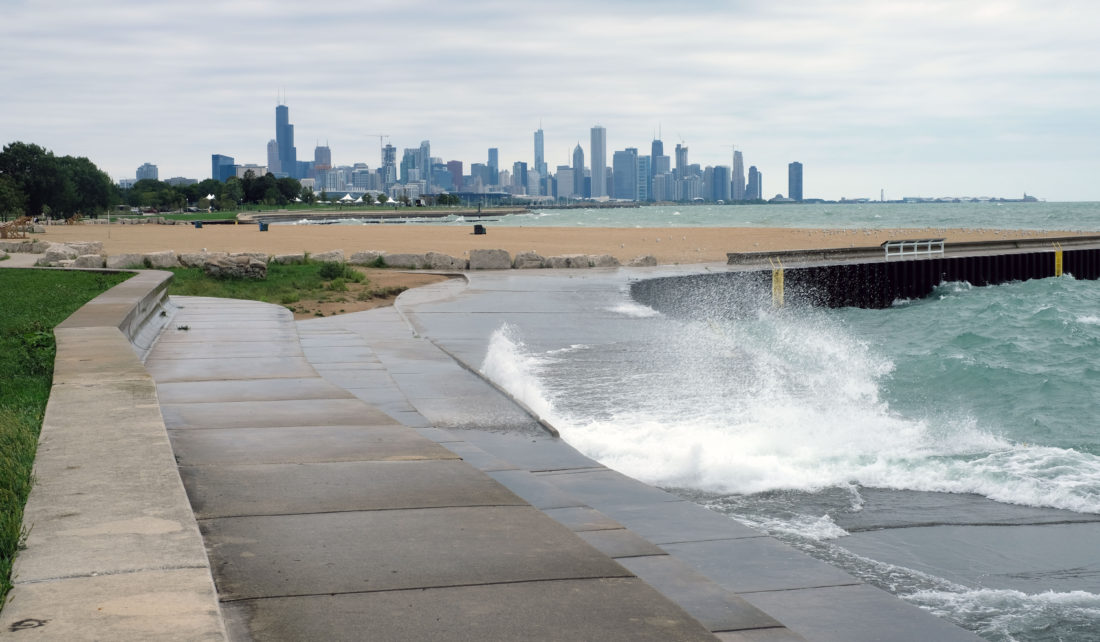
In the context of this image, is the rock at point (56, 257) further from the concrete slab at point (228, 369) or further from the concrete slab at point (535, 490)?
the concrete slab at point (535, 490)

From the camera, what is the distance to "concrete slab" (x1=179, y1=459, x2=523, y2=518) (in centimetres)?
600

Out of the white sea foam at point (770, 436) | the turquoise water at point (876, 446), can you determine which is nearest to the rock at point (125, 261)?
the turquoise water at point (876, 446)

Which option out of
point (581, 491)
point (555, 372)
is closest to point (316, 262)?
point (555, 372)

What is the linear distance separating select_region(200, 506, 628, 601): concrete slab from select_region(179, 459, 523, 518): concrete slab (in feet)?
0.60

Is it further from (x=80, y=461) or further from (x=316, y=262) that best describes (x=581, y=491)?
(x=316, y=262)

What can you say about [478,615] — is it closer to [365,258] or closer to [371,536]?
[371,536]

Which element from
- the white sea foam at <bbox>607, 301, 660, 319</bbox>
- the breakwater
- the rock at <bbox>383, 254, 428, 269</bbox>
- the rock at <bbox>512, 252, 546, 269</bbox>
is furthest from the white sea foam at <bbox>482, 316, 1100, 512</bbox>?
the rock at <bbox>512, 252, 546, 269</bbox>

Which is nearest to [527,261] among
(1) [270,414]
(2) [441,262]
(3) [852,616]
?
(2) [441,262]

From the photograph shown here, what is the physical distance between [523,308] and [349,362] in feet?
28.7

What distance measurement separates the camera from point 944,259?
39.6 metres

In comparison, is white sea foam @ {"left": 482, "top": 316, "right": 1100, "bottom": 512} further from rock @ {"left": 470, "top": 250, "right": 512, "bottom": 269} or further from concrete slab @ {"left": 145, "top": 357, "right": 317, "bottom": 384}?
rock @ {"left": 470, "top": 250, "right": 512, "bottom": 269}

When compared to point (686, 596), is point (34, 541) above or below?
above

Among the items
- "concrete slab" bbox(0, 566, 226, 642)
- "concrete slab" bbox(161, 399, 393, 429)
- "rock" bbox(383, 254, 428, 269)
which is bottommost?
"concrete slab" bbox(161, 399, 393, 429)

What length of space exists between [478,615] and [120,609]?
139cm
